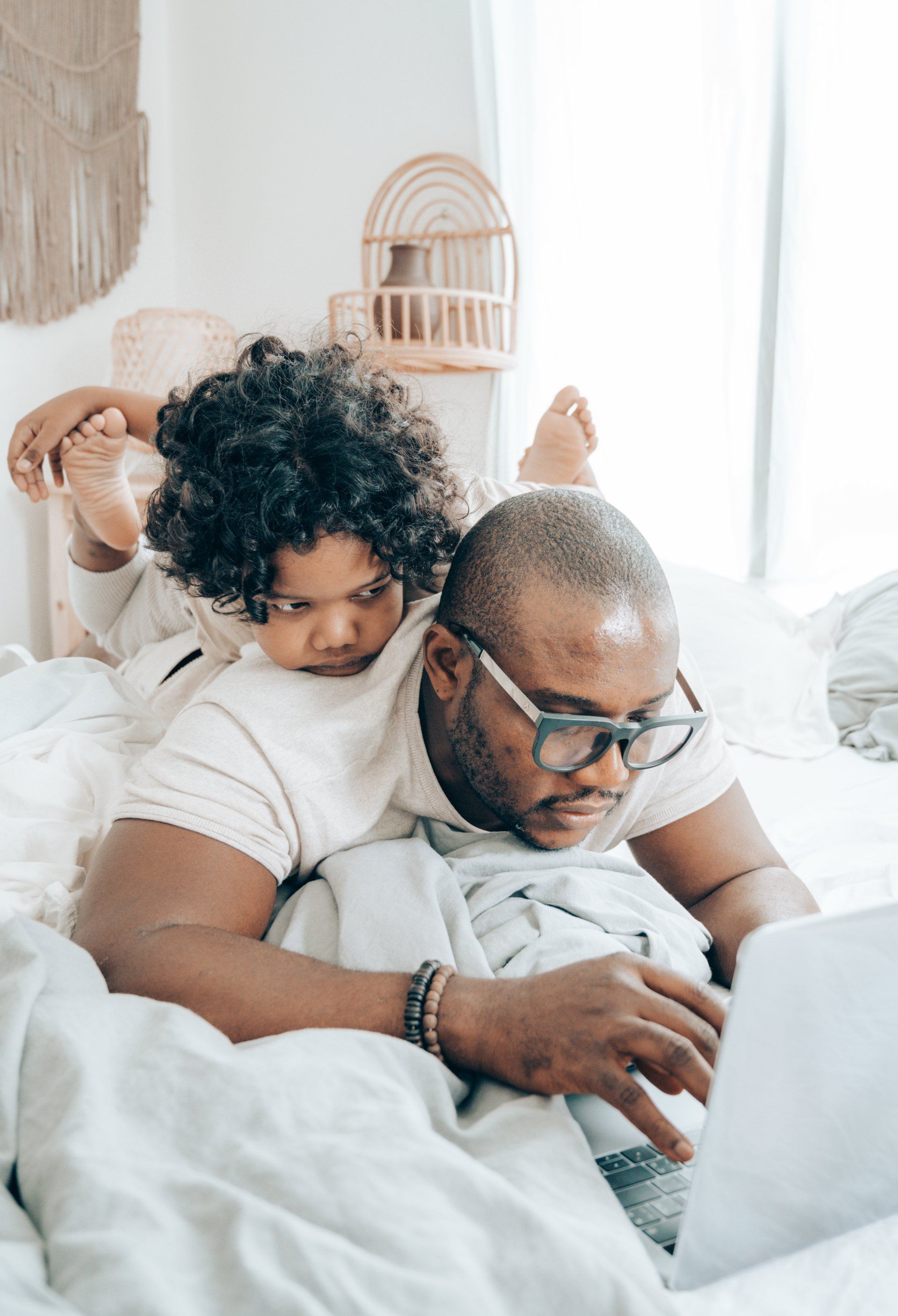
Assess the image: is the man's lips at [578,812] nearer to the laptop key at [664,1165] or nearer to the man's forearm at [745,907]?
the man's forearm at [745,907]

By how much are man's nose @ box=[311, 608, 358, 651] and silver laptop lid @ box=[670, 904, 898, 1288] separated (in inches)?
24.3

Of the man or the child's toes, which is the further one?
the child's toes

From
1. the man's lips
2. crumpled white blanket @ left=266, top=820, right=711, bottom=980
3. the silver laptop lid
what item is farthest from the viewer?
the man's lips

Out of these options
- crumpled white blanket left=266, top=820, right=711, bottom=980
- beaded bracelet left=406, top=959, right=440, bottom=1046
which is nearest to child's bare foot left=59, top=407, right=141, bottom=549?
crumpled white blanket left=266, top=820, right=711, bottom=980

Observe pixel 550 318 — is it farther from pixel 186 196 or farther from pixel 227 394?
pixel 227 394

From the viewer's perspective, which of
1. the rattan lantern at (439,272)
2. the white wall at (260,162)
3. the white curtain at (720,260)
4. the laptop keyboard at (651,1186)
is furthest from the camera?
the white wall at (260,162)

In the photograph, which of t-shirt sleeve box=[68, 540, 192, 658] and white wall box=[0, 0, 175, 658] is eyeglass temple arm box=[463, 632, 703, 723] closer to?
t-shirt sleeve box=[68, 540, 192, 658]

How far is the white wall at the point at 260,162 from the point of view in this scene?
11.5 feet

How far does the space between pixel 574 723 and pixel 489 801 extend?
0.15 meters

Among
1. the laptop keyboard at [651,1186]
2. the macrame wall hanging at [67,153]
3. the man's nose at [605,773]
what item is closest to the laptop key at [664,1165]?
the laptop keyboard at [651,1186]

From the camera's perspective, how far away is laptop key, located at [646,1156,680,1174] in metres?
0.66

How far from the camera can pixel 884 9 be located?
2553mm

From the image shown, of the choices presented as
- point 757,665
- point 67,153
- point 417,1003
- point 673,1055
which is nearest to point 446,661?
point 417,1003

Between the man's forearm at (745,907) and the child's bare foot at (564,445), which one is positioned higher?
the child's bare foot at (564,445)
